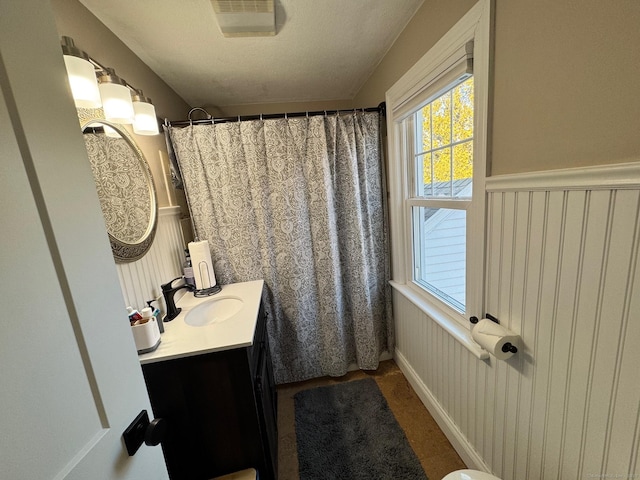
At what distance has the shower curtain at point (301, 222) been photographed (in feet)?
5.72

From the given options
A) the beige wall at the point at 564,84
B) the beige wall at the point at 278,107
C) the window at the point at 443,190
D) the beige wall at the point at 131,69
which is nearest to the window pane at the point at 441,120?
the window at the point at 443,190

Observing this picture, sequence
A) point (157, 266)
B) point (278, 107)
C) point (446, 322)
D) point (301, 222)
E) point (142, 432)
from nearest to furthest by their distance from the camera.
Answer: point (142, 432) → point (446, 322) → point (157, 266) → point (301, 222) → point (278, 107)

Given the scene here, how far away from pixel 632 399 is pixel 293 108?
2.71 metres

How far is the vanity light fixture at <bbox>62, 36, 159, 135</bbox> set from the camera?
810mm

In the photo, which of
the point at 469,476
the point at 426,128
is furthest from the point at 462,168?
the point at 469,476

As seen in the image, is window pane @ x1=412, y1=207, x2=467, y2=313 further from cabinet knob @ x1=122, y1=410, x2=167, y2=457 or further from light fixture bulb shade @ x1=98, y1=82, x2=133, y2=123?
light fixture bulb shade @ x1=98, y1=82, x2=133, y2=123

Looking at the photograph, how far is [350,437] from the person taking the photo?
153cm

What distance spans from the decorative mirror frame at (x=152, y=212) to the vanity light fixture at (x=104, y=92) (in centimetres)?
5

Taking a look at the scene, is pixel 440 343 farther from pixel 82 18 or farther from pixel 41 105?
pixel 82 18

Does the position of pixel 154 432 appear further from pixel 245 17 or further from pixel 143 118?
pixel 245 17

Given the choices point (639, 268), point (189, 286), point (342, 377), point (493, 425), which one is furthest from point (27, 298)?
→ point (342, 377)

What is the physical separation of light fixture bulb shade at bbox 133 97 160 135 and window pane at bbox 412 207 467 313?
158 centimetres

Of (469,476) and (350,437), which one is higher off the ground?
(469,476)

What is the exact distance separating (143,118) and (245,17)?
70 centimetres
